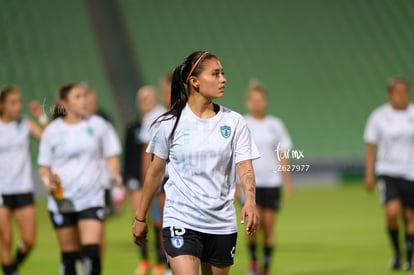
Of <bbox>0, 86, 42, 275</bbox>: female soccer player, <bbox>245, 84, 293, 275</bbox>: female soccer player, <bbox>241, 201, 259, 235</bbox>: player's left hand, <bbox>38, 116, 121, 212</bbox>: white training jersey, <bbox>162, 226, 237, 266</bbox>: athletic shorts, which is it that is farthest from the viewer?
<bbox>245, 84, 293, 275</bbox>: female soccer player

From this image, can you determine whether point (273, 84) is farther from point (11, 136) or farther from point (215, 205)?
point (215, 205)

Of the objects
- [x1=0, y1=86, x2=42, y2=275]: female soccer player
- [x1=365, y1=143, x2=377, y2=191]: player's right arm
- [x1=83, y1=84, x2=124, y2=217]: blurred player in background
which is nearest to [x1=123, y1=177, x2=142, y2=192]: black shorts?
[x1=83, y1=84, x2=124, y2=217]: blurred player in background

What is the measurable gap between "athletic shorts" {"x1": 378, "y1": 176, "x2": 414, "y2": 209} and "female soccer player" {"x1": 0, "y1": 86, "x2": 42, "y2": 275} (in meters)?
Result: 4.52

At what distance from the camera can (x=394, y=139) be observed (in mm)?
12219

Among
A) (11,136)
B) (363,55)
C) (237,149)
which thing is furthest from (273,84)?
(237,149)

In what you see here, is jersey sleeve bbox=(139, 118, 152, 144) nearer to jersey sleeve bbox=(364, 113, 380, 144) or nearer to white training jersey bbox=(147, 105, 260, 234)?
jersey sleeve bbox=(364, 113, 380, 144)

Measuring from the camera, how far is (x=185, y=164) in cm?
630

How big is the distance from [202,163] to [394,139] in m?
6.46

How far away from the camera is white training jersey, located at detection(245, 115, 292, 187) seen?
1191 cm

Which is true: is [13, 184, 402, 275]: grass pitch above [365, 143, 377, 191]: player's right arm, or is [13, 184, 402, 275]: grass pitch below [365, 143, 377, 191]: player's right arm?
below

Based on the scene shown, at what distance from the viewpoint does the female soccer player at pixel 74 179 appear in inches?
358

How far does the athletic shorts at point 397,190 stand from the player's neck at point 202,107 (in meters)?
6.19

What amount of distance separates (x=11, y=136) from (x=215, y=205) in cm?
531

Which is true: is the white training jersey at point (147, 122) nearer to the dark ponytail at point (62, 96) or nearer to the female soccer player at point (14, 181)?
the female soccer player at point (14, 181)
